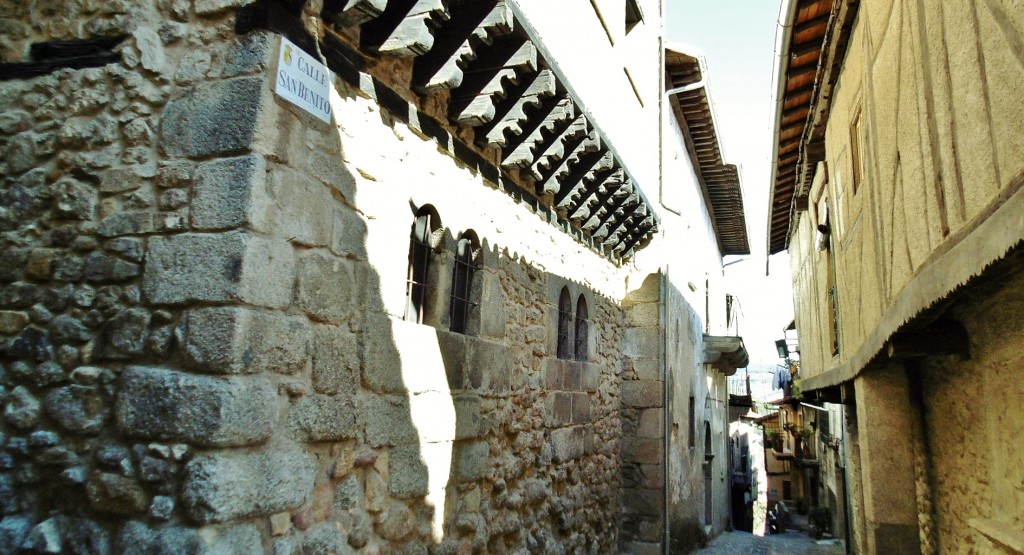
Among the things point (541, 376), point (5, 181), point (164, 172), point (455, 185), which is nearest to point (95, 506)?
point (164, 172)

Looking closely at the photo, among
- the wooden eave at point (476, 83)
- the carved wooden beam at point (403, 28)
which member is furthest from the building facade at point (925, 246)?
the carved wooden beam at point (403, 28)

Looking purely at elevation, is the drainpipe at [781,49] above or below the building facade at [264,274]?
above

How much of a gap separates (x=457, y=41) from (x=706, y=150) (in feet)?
32.7

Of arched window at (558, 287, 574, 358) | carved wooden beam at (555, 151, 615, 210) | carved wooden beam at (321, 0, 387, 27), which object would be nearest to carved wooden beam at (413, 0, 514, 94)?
carved wooden beam at (321, 0, 387, 27)

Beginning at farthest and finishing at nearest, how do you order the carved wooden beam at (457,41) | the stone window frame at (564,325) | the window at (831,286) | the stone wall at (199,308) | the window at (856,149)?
the window at (831,286) < the stone window frame at (564,325) < the window at (856,149) < the carved wooden beam at (457,41) < the stone wall at (199,308)

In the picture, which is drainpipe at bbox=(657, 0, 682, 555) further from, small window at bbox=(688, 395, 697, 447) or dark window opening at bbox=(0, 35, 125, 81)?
dark window opening at bbox=(0, 35, 125, 81)

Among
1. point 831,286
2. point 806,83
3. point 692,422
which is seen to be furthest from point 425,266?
point 692,422

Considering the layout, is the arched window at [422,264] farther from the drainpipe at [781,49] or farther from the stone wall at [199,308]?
the drainpipe at [781,49]

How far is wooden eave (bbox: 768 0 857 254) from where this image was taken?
5.91 metres

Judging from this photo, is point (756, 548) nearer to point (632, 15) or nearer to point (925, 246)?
point (632, 15)

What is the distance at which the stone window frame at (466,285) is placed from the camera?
14.5ft

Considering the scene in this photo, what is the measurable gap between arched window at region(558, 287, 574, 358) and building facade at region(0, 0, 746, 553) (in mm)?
1217

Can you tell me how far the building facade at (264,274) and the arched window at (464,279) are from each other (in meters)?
0.02

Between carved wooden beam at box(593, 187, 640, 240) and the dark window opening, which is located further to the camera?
carved wooden beam at box(593, 187, 640, 240)
